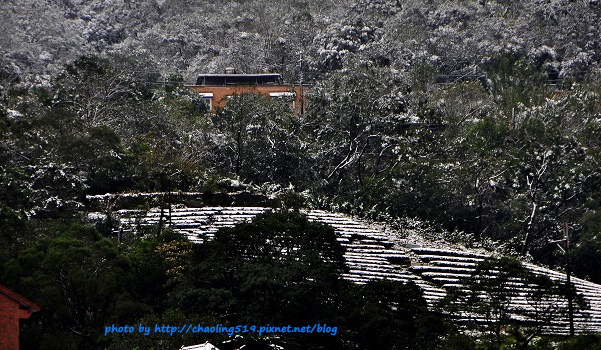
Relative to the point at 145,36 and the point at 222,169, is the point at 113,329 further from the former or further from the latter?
Answer: the point at 145,36

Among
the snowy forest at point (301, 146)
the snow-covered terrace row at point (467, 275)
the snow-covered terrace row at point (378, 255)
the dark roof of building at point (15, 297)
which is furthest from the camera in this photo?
the snow-covered terrace row at point (378, 255)

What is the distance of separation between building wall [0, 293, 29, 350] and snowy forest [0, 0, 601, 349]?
407 centimetres

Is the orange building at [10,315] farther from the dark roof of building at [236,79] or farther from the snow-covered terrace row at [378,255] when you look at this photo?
the dark roof of building at [236,79]

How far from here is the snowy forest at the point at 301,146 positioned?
3142 centimetres

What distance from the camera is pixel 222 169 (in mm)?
53500

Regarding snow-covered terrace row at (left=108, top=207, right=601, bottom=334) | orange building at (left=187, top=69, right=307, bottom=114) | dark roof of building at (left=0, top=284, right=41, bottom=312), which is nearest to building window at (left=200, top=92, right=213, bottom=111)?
orange building at (left=187, top=69, right=307, bottom=114)

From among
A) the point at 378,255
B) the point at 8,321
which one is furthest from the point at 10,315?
the point at 378,255

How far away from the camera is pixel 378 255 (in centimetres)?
3900

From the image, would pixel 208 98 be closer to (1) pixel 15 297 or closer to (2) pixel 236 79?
(2) pixel 236 79

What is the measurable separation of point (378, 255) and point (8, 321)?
686 inches

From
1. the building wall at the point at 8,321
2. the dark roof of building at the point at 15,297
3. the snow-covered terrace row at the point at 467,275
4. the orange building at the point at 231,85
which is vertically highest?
the orange building at the point at 231,85

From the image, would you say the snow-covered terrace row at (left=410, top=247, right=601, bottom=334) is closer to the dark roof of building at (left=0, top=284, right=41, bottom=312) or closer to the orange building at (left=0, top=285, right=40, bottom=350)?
the dark roof of building at (left=0, top=284, right=41, bottom=312)

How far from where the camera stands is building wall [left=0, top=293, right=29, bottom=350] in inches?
934

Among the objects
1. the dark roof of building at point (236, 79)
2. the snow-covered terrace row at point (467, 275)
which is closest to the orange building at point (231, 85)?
the dark roof of building at point (236, 79)
